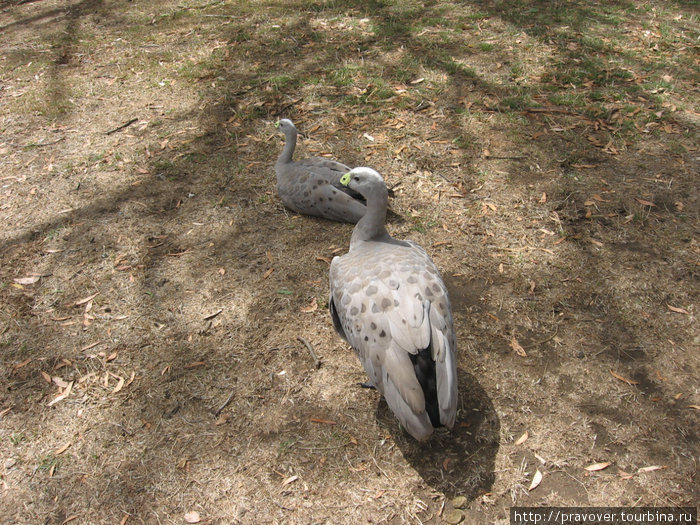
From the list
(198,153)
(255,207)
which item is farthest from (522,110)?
(198,153)

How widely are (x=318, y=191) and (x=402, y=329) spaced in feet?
7.48

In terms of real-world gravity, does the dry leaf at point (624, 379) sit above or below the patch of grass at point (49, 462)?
above

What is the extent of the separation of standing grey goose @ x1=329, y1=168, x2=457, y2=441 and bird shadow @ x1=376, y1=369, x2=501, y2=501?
0.40 m

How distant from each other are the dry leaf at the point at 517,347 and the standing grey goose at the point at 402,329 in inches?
35.0

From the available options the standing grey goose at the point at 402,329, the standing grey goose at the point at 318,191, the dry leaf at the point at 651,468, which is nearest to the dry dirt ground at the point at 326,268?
the dry leaf at the point at 651,468

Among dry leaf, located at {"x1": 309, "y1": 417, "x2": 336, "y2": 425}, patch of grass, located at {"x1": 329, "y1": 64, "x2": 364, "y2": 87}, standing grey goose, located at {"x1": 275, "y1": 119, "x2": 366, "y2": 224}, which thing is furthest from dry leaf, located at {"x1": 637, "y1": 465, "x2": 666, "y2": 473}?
patch of grass, located at {"x1": 329, "y1": 64, "x2": 364, "y2": 87}

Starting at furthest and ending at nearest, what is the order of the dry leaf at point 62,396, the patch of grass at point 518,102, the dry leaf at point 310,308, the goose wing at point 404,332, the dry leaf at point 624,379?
the patch of grass at point 518,102 → the dry leaf at point 310,308 → the dry leaf at point 62,396 → the dry leaf at point 624,379 → the goose wing at point 404,332

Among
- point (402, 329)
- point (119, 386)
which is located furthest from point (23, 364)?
Result: point (402, 329)

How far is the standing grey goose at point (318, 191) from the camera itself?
4934 millimetres

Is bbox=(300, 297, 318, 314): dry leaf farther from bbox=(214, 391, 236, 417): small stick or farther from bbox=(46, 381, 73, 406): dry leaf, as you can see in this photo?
bbox=(46, 381, 73, 406): dry leaf

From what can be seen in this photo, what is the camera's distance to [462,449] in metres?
3.35

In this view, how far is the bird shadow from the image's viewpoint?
3.19m

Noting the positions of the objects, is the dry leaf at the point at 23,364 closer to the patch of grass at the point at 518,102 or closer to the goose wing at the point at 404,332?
the goose wing at the point at 404,332

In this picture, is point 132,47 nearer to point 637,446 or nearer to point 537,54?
point 537,54
